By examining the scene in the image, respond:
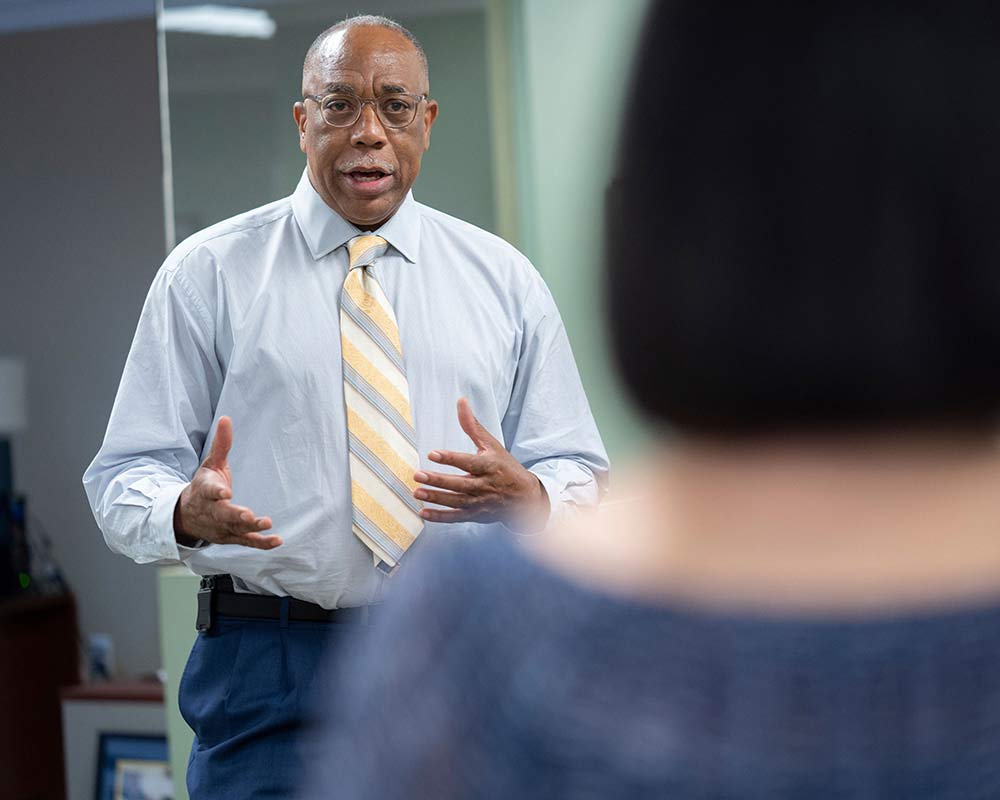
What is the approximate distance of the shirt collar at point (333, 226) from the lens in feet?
6.62

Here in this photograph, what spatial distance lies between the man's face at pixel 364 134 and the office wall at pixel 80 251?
137 inches

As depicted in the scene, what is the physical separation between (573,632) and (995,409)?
17cm

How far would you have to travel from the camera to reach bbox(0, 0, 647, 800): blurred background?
116 inches

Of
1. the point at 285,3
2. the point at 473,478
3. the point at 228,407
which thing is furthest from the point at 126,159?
the point at 473,478

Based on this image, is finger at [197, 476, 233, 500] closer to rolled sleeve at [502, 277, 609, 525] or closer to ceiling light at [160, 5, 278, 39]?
rolled sleeve at [502, 277, 609, 525]

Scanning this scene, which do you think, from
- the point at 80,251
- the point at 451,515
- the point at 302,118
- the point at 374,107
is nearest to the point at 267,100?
the point at 302,118

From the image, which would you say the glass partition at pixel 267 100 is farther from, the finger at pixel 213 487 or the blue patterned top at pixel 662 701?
the blue patterned top at pixel 662 701

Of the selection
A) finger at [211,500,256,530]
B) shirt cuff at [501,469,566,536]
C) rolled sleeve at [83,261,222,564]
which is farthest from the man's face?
finger at [211,500,256,530]

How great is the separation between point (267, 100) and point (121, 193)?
2.65 meters

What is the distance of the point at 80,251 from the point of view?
5391mm

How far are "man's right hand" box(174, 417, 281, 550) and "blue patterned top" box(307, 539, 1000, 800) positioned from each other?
1.04 metres

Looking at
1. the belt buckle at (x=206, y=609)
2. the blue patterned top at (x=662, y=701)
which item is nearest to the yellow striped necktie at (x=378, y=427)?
the belt buckle at (x=206, y=609)

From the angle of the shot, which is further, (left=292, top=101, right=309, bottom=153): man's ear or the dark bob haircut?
(left=292, top=101, right=309, bottom=153): man's ear

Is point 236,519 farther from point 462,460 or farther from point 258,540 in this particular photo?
point 462,460
